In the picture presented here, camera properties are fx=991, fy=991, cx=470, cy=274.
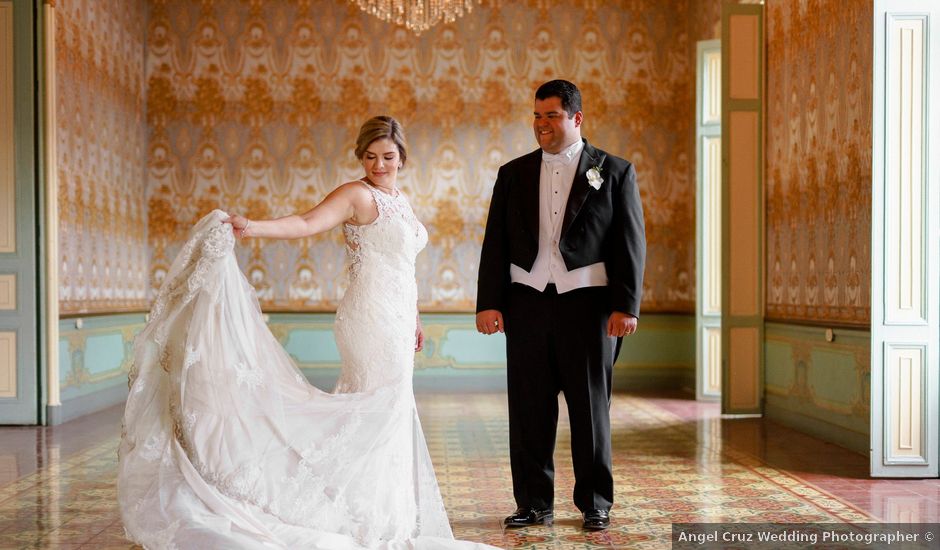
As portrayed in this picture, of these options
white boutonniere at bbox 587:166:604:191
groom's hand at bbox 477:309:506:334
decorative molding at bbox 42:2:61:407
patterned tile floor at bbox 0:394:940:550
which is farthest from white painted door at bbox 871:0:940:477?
decorative molding at bbox 42:2:61:407

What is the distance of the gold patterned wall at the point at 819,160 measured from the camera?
5.68 m

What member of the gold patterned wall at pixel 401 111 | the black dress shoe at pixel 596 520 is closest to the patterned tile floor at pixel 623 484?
the black dress shoe at pixel 596 520

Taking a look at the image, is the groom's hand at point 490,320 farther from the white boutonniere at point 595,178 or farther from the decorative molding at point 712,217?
the decorative molding at point 712,217

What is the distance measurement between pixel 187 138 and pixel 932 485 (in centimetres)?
709

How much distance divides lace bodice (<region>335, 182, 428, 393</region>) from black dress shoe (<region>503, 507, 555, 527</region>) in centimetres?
73

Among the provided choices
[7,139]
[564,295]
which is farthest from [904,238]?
[7,139]

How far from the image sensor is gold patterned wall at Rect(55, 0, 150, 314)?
7.29 meters

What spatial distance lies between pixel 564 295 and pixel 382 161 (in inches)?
35.1

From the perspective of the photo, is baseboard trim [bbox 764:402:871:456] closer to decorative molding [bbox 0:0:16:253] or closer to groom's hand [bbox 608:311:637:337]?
groom's hand [bbox 608:311:637:337]

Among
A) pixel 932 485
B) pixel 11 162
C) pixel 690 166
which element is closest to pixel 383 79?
pixel 690 166

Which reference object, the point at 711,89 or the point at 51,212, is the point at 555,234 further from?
the point at 711,89

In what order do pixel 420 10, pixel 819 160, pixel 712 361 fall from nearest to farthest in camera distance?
pixel 819 160 < pixel 420 10 < pixel 712 361

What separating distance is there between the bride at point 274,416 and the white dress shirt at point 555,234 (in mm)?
562

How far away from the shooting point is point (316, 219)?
3.60 m
